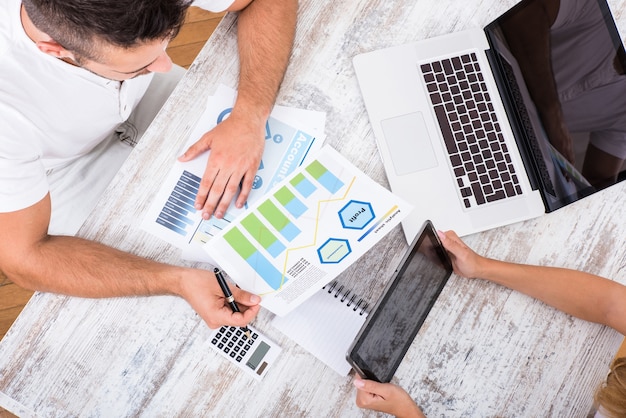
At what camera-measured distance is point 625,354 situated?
1736 mm

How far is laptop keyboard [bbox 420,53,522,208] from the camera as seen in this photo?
113cm

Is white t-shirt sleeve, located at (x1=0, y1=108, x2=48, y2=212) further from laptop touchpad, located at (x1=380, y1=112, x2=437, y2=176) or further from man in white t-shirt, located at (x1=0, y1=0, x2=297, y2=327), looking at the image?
laptop touchpad, located at (x1=380, y1=112, x2=437, y2=176)

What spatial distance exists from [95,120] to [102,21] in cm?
39

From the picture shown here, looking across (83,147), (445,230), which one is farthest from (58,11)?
(445,230)

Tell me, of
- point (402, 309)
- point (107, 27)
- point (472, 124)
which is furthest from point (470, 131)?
point (107, 27)

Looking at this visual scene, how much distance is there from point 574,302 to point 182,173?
817mm

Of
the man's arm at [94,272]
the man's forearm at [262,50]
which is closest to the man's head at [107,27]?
the man's forearm at [262,50]

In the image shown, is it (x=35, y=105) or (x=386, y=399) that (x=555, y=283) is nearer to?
(x=386, y=399)

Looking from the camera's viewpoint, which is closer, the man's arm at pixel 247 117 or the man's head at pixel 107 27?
the man's head at pixel 107 27

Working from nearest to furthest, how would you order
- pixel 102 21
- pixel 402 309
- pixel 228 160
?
pixel 102 21
pixel 402 309
pixel 228 160

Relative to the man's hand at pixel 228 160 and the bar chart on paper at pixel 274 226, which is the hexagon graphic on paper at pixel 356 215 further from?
the man's hand at pixel 228 160

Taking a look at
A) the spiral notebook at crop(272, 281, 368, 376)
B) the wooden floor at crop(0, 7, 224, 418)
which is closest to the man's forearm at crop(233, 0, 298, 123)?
the spiral notebook at crop(272, 281, 368, 376)

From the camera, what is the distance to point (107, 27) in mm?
836

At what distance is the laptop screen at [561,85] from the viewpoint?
3.39 ft
